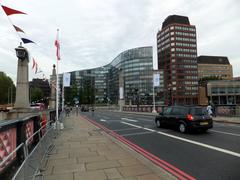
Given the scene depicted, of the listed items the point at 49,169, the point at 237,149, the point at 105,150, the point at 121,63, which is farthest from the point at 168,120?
the point at 121,63

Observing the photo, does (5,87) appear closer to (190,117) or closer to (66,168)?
(190,117)

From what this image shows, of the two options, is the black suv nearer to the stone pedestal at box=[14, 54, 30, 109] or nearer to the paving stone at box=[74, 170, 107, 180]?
the paving stone at box=[74, 170, 107, 180]

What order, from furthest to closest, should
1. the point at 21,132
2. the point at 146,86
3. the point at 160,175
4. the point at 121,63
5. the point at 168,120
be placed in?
the point at 121,63
the point at 146,86
the point at 168,120
the point at 21,132
the point at 160,175

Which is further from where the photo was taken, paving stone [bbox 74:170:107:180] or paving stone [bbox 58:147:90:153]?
paving stone [bbox 58:147:90:153]

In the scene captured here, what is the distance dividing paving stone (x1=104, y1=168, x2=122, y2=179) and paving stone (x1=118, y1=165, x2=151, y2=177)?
125 millimetres

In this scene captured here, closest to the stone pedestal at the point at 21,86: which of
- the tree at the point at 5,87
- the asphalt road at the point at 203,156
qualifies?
the asphalt road at the point at 203,156

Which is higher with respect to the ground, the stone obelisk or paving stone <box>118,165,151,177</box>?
the stone obelisk

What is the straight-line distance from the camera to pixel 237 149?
7.75 meters

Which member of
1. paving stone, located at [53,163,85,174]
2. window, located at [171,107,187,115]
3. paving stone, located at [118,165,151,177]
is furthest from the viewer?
window, located at [171,107,187,115]

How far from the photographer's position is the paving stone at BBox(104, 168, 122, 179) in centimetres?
505

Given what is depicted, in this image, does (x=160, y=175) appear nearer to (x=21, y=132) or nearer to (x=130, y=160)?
(x=130, y=160)

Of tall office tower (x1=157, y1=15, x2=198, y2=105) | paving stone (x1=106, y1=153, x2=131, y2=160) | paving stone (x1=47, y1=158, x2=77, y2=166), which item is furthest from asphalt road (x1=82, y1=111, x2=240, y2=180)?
tall office tower (x1=157, y1=15, x2=198, y2=105)

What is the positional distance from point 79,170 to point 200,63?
161 meters

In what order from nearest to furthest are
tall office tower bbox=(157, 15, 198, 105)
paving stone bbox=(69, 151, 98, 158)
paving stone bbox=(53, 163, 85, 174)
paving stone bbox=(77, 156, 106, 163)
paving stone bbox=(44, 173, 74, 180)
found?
paving stone bbox=(44, 173, 74, 180) → paving stone bbox=(53, 163, 85, 174) → paving stone bbox=(77, 156, 106, 163) → paving stone bbox=(69, 151, 98, 158) → tall office tower bbox=(157, 15, 198, 105)
